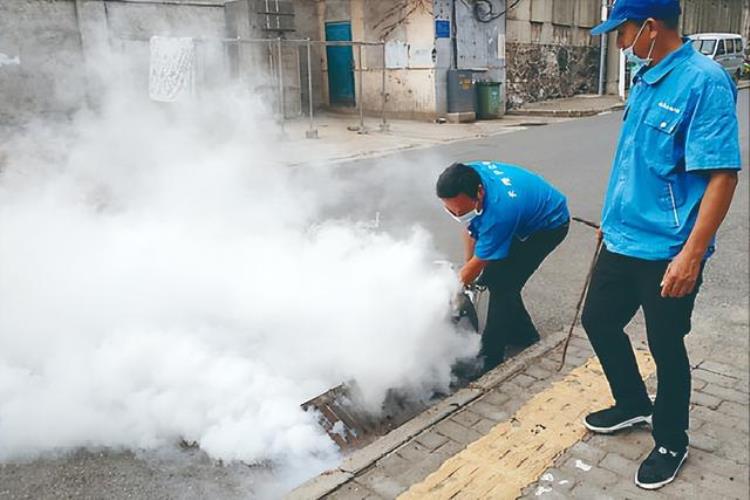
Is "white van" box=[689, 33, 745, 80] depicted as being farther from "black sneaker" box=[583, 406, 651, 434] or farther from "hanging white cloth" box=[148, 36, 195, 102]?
"black sneaker" box=[583, 406, 651, 434]

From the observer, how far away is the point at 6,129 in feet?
14.1

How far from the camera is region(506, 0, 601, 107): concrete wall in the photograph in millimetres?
19500

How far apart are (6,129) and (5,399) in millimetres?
2123

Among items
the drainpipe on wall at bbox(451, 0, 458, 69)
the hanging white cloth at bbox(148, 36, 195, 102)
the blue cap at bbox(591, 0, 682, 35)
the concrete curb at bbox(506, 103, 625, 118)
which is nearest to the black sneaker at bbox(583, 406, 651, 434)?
the blue cap at bbox(591, 0, 682, 35)

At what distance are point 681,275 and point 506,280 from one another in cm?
126

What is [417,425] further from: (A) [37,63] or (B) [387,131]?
(B) [387,131]

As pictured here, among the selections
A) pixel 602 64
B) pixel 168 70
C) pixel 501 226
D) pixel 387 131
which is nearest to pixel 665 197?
pixel 501 226

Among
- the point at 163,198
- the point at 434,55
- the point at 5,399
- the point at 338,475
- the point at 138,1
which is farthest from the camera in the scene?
the point at 434,55

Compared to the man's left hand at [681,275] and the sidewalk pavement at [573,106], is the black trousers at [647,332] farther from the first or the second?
the sidewalk pavement at [573,106]

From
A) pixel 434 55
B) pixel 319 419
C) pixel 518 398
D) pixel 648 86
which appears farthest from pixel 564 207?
pixel 434 55

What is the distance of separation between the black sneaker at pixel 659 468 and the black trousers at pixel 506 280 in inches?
40.8

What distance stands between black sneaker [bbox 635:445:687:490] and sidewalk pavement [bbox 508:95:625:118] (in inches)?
629

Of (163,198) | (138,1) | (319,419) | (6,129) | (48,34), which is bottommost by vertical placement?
(319,419)

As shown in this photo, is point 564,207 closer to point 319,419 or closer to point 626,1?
point 626,1
